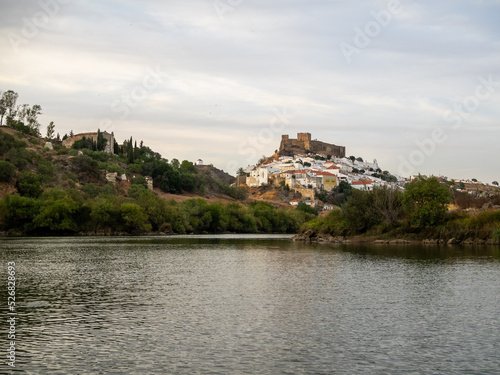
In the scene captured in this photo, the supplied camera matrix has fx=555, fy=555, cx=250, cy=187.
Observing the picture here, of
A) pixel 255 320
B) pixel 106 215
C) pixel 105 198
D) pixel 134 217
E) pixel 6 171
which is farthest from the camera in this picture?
pixel 105 198

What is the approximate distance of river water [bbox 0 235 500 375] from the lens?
15094 mm

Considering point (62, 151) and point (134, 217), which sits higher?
point (62, 151)

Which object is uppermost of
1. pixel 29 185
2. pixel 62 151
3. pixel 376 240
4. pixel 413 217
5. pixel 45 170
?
pixel 62 151

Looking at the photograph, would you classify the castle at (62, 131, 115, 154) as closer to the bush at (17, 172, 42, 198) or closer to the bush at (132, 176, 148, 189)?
the bush at (132, 176, 148, 189)

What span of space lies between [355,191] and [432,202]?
1082cm

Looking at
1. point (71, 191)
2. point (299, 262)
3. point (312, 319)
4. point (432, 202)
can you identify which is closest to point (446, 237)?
point (432, 202)

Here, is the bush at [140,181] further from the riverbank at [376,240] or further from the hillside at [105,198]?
the riverbank at [376,240]

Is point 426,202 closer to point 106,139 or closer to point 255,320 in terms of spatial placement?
point 255,320

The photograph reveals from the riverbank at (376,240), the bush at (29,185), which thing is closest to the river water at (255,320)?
the riverbank at (376,240)

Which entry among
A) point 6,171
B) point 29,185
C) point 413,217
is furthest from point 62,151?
point 413,217

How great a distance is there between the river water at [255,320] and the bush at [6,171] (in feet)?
203

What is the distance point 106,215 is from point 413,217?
154ft

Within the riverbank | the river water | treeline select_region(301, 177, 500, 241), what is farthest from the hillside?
the river water

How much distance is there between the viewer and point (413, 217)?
6956 centimetres
